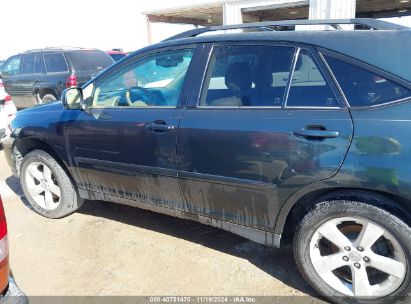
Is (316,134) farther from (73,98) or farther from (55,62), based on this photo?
(55,62)

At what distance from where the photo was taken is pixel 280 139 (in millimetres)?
2320

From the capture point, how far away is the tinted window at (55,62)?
8641mm

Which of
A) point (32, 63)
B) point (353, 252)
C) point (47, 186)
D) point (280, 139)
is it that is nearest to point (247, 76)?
point (280, 139)

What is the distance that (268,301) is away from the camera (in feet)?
8.32

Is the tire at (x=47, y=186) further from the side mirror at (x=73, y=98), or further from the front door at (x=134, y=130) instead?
the side mirror at (x=73, y=98)

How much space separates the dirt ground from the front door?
1.47 ft

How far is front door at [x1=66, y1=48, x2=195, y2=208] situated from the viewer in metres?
2.84

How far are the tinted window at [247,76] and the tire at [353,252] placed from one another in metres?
0.82

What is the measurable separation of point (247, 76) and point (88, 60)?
23.3 ft

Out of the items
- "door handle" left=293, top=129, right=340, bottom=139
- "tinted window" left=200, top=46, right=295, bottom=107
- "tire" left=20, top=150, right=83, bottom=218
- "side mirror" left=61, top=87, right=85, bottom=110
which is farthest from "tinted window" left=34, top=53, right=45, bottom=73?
"door handle" left=293, top=129, right=340, bottom=139

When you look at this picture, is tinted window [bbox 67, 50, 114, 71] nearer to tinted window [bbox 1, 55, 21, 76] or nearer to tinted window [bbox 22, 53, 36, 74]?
tinted window [bbox 22, 53, 36, 74]

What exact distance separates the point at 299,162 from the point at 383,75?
0.69m

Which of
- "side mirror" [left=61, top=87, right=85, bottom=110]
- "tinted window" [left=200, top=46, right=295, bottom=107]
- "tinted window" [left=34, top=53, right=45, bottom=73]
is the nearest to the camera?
"tinted window" [left=200, top=46, right=295, bottom=107]

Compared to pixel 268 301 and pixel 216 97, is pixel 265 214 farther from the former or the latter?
pixel 216 97
